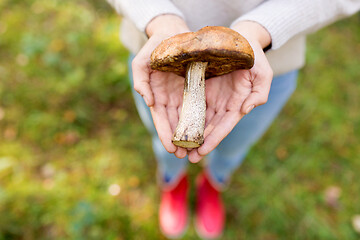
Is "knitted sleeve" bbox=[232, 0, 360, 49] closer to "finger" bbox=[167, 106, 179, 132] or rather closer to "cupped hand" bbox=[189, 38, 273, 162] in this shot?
"cupped hand" bbox=[189, 38, 273, 162]

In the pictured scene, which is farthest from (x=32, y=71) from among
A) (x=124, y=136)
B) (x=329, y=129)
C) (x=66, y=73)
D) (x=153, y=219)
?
(x=329, y=129)

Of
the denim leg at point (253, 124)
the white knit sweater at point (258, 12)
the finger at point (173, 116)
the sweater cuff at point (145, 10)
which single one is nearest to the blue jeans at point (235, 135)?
the denim leg at point (253, 124)

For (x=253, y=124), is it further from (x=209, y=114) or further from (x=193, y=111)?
(x=193, y=111)

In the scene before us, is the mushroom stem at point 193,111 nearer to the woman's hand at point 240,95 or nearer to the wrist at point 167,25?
the woman's hand at point 240,95

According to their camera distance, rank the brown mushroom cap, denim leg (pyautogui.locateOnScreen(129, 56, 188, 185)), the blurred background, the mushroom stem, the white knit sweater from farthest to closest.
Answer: the blurred background < denim leg (pyautogui.locateOnScreen(129, 56, 188, 185)) < the white knit sweater < the mushroom stem < the brown mushroom cap

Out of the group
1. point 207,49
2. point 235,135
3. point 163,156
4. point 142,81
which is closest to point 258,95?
point 207,49

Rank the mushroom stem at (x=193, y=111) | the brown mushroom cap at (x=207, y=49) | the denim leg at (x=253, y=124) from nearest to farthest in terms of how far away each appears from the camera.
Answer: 1. the brown mushroom cap at (x=207, y=49)
2. the mushroom stem at (x=193, y=111)
3. the denim leg at (x=253, y=124)

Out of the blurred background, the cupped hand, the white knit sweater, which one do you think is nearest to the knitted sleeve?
the white knit sweater
